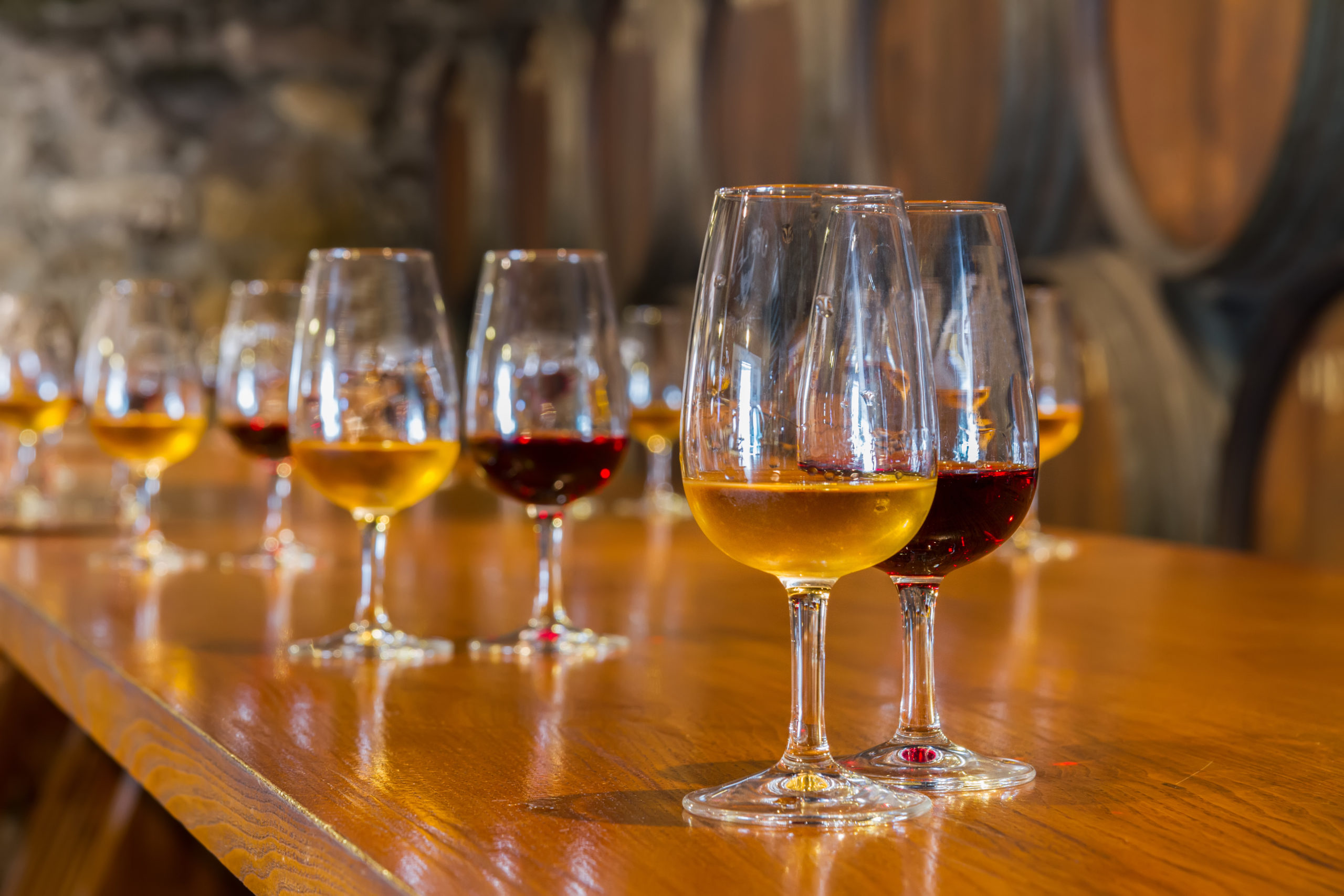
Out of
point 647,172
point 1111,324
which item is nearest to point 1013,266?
point 1111,324

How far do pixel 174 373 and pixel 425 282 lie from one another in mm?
501

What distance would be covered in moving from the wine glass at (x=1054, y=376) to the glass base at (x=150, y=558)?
0.78 meters

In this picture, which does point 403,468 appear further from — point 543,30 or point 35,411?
point 543,30

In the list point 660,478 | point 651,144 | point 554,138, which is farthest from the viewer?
point 554,138

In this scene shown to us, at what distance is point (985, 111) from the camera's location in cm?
246

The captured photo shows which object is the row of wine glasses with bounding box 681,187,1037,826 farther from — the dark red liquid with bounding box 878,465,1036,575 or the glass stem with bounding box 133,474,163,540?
the glass stem with bounding box 133,474,163,540

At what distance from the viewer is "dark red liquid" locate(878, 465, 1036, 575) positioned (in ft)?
2.23

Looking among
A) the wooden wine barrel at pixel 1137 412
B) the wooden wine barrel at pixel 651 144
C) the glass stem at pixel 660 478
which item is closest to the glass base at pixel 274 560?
the glass stem at pixel 660 478

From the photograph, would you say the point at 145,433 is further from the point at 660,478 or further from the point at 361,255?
the point at 660,478

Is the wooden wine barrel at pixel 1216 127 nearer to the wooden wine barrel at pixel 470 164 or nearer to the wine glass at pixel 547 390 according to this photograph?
the wine glass at pixel 547 390

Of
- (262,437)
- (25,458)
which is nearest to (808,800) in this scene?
(262,437)

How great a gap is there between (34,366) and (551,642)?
1.03 metres

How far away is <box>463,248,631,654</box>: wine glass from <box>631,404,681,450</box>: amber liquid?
76cm

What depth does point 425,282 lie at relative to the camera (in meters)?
1.04
